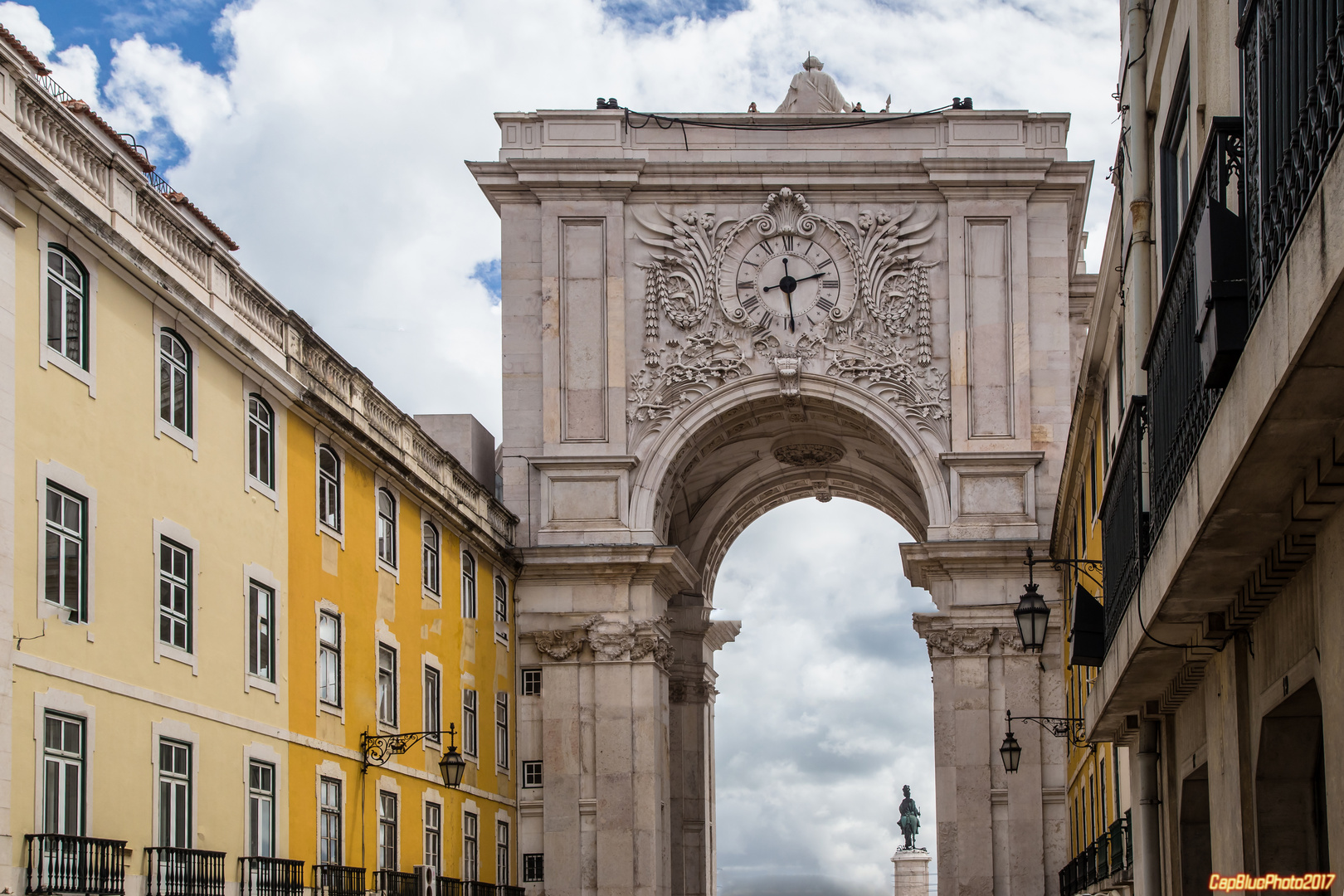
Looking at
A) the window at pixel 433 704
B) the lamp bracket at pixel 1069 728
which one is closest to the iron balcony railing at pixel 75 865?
the window at pixel 433 704

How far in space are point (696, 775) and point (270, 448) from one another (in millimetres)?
26162

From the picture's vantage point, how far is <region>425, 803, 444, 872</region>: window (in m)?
32.2

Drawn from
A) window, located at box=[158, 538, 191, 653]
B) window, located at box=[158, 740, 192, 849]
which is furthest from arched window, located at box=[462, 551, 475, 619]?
window, located at box=[158, 740, 192, 849]

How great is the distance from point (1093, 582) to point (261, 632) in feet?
39.8

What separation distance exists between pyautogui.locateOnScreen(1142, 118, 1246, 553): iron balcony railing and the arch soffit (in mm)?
27437

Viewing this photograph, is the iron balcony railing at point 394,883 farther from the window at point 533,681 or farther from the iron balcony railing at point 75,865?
the window at point 533,681

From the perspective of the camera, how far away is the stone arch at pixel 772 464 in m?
41.2

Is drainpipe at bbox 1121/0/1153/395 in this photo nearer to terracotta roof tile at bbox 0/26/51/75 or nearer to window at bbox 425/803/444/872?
terracotta roof tile at bbox 0/26/51/75

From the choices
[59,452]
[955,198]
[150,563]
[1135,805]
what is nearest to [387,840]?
[150,563]

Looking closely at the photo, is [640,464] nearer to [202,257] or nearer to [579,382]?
[579,382]

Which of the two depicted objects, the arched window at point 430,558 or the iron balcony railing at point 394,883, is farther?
the arched window at point 430,558

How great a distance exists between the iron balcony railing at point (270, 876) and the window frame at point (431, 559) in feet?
28.6

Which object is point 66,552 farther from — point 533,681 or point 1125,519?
point 533,681

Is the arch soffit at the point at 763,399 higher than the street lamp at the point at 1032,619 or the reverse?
higher
